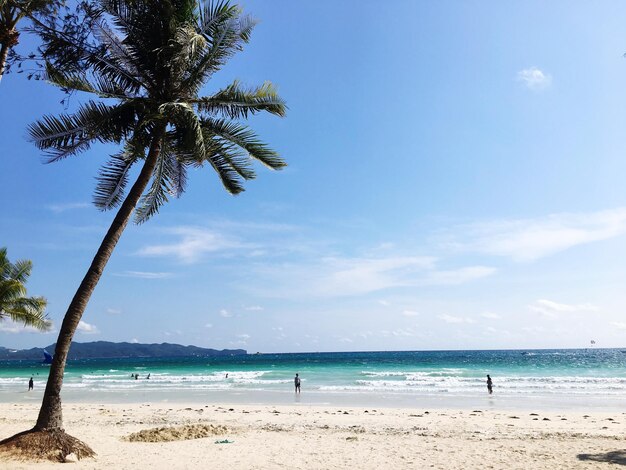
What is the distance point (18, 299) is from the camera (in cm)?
2217

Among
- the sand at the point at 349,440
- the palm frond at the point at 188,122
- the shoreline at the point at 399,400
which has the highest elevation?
the palm frond at the point at 188,122

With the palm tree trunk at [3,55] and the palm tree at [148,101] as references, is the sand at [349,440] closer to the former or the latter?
the palm tree at [148,101]

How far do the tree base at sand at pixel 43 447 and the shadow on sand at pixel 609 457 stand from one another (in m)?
10.2

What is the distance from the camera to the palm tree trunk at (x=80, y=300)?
8.68 m

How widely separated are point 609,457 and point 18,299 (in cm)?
2406

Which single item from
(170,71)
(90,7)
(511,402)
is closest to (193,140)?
(170,71)

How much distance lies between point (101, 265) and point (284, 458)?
5540 millimetres

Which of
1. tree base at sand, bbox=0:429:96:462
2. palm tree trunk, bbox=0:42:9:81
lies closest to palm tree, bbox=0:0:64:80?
palm tree trunk, bbox=0:42:9:81

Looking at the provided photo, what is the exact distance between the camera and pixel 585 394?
90.8ft

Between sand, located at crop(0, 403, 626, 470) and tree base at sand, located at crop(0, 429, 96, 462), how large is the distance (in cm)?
21

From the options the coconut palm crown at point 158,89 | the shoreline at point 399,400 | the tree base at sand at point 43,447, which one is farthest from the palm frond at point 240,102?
the shoreline at point 399,400

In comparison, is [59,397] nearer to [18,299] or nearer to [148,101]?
[148,101]

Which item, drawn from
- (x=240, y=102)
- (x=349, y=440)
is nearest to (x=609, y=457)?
(x=349, y=440)

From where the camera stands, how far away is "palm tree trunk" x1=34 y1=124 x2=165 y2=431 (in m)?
8.68
